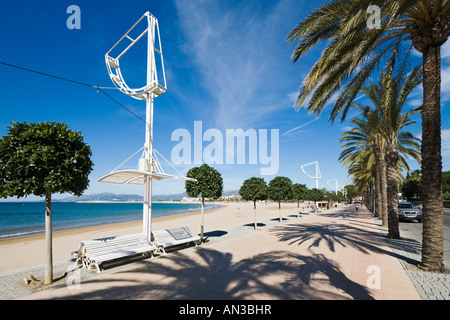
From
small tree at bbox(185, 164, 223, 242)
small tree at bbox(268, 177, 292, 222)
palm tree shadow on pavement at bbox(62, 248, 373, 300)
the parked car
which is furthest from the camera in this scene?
small tree at bbox(268, 177, 292, 222)

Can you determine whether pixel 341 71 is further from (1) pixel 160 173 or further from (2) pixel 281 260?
(1) pixel 160 173

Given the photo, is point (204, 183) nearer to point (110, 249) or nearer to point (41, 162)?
point (110, 249)

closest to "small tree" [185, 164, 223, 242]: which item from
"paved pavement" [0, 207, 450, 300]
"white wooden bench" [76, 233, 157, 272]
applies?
"paved pavement" [0, 207, 450, 300]

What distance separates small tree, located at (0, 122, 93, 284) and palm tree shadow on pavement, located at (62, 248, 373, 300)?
1.95 meters

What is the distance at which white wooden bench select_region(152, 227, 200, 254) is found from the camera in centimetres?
827

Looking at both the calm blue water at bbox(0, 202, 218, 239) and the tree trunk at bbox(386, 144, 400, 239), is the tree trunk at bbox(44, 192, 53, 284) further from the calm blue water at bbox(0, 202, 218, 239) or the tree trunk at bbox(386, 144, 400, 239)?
the calm blue water at bbox(0, 202, 218, 239)

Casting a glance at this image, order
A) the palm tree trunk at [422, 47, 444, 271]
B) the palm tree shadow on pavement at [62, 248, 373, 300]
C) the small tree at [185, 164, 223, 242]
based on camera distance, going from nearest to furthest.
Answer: the palm tree shadow on pavement at [62, 248, 373, 300] < the palm tree trunk at [422, 47, 444, 271] < the small tree at [185, 164, 223, 242]

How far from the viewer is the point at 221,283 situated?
5344 mm

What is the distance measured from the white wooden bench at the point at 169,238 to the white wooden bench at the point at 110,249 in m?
0.35

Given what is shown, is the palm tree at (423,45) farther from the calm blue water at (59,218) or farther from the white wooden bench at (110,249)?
the calm blue water at (59,218)

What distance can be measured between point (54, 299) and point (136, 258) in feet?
10.3

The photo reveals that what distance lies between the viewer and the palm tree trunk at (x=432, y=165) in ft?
19.5

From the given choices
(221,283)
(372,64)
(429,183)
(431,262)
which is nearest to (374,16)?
(372,64)

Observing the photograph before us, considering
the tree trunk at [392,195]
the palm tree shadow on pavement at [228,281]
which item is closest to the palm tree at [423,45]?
the palm tree shadow on pavement at [228,281]
